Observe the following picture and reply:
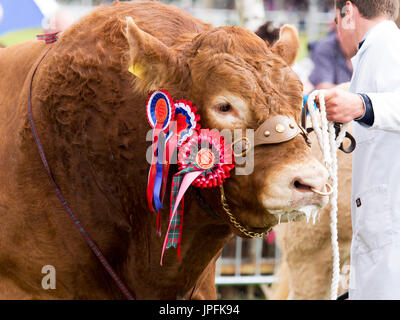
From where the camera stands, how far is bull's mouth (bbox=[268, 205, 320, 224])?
2559 millimetres

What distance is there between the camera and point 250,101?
105 inches

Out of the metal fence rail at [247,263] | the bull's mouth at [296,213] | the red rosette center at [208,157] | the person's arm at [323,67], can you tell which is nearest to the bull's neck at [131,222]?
the red rosette center at [208,157]

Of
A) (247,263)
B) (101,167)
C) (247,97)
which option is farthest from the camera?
(247,263)

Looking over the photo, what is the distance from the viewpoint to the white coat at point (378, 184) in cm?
326

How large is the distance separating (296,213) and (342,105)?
60cm

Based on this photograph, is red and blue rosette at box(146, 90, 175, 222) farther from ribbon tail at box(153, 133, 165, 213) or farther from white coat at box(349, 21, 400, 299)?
white coat at box(349, 21, 400, 299)

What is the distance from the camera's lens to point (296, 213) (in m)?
2.60

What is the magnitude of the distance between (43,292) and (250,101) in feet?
4.41

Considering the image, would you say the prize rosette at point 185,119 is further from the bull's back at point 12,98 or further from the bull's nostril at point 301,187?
the bull's back at point 12,98

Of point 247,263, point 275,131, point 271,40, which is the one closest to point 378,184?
point 275,131

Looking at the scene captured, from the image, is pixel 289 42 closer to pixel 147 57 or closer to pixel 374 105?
pixel 374 105

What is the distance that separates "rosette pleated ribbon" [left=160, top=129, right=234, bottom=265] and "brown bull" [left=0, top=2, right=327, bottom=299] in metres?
0.11

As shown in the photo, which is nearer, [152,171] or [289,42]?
[152,171]
